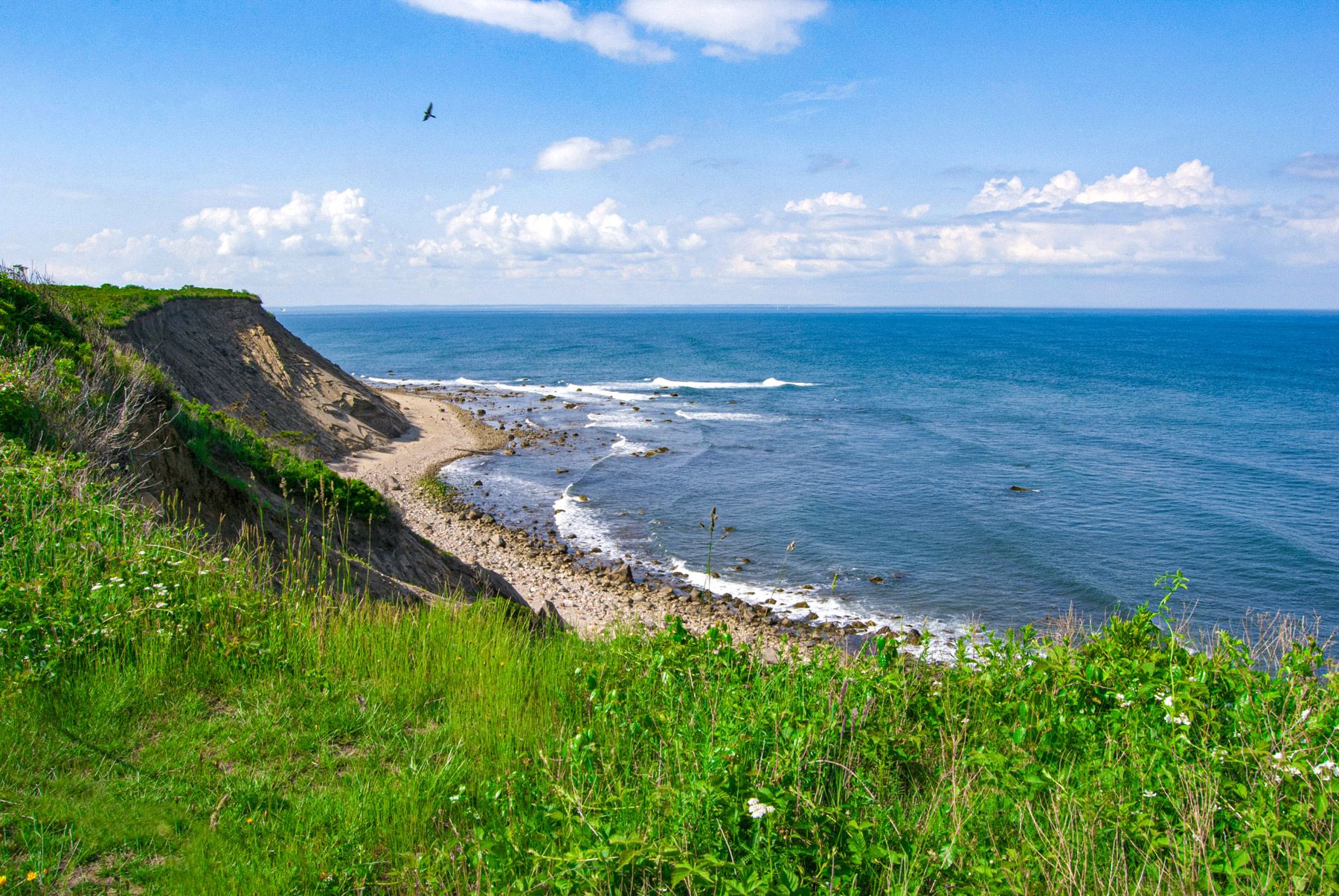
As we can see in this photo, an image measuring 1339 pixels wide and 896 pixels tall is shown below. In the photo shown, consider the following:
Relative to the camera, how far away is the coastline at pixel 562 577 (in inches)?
909

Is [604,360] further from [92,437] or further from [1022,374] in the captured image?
[92,437]

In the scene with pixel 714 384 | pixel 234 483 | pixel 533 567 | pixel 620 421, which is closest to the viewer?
pixel 234 483

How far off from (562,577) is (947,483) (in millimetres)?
Answer: 23335

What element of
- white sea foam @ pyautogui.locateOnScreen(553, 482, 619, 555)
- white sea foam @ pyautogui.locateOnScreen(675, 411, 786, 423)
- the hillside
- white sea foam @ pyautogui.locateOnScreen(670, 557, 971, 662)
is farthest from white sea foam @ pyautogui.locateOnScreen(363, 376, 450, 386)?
white sea foam @ pyautogui.locateOnScreen(670, 557, 971, 662)

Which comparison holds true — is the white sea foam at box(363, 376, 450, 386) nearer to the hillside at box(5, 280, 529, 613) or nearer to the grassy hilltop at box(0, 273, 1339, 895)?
the hillside at box(5, 280, 529, 613)

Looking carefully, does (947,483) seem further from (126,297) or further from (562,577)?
(126,297)

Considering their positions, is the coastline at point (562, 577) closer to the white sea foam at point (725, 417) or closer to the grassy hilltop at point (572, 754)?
the grassy hilltop at point (572, 754)

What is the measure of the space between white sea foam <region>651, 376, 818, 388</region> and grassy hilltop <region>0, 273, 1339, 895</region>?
3017 inches

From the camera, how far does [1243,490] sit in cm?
3847

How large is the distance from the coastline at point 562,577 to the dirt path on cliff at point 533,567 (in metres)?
0.04

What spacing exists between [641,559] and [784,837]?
26.2 meters

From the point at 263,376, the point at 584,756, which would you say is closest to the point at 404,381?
the point at 263,376

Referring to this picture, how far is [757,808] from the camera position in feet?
11.3

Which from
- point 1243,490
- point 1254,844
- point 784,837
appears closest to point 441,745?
point 784,837
